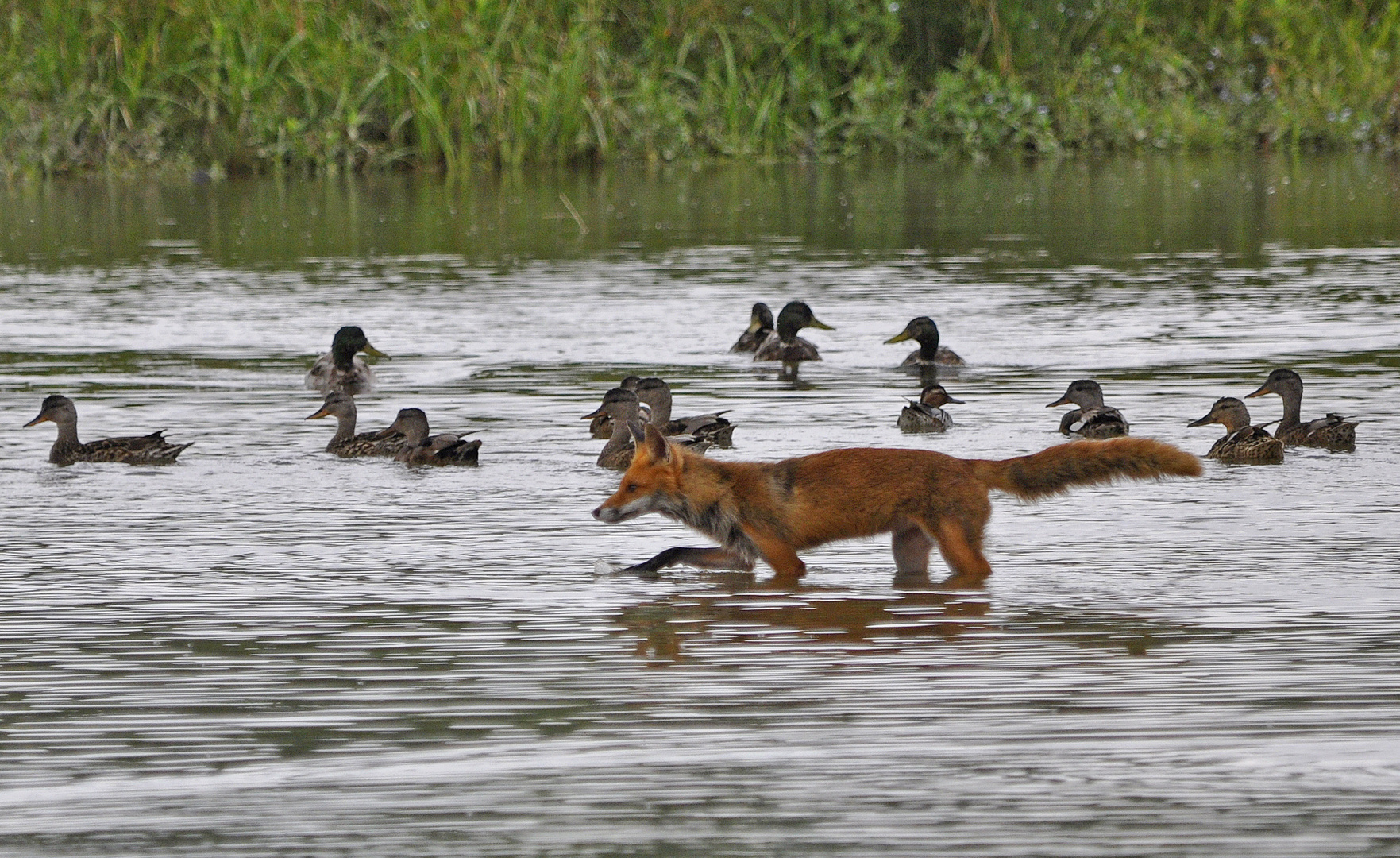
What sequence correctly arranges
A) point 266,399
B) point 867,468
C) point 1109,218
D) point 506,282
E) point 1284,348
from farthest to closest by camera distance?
point 1109,218
point 506,282
point 1284,348
point 266,399
point 867,468

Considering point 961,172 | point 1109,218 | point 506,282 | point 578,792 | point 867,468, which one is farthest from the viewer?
point 961,172

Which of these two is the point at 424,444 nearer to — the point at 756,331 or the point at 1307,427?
the point at 1307,427

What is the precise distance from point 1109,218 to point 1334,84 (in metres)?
13.3

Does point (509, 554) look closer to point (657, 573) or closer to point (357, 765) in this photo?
point (657, 573)

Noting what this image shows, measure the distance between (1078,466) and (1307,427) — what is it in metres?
2.70

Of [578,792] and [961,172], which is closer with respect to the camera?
[578,792]

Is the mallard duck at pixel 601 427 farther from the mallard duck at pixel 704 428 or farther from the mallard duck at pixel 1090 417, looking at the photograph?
the mallard duck at pixel 1090 417

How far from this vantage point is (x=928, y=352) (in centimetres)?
1355

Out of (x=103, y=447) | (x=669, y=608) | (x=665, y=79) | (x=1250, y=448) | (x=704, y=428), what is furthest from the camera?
(x=665, y=79)

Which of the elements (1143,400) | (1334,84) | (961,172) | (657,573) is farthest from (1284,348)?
(1334,84)

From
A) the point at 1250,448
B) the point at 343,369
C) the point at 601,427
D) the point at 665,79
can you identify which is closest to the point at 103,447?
the point at 601,427

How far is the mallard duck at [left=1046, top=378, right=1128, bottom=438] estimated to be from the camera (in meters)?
10.6

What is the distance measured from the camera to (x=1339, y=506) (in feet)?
29.1

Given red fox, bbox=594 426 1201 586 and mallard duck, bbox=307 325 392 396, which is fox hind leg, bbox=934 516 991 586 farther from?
mallard duck, bbox=307 325 392 396
